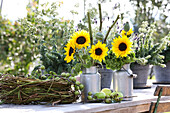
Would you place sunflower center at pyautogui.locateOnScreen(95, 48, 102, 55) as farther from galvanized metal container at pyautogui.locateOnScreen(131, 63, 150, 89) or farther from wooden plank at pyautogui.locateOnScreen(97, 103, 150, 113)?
galvanized metal container at pyautogui.locateOnScreen(131, 63, 150, 89)

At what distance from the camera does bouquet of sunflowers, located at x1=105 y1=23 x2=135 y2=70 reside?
1049mm

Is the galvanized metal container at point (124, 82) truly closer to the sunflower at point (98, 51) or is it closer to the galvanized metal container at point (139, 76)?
the sunflower at point (98, 51)

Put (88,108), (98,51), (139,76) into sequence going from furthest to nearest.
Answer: (139,76) → (98,51) → (88,108)

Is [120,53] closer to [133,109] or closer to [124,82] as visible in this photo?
[124,82]

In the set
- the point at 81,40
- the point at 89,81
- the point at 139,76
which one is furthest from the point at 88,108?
the point at 139,76

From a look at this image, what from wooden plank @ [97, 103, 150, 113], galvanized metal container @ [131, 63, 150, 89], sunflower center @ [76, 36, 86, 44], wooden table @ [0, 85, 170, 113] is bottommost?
wooden plank @ [97, 103, 150, 113]

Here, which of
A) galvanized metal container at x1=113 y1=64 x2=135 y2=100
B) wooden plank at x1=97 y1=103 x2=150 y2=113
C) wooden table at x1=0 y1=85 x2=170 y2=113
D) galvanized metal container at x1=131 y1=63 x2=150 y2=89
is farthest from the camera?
galvanized metal container at x1=131 y1=63 x2=150 y2=89

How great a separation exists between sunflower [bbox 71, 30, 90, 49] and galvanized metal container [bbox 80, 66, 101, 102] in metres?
0.12

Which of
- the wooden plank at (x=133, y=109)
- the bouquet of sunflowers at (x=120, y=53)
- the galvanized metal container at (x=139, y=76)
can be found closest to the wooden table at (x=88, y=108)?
the wooden plank at (x=133, y=109)

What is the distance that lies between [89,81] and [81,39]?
20cm

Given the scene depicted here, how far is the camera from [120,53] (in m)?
1.05

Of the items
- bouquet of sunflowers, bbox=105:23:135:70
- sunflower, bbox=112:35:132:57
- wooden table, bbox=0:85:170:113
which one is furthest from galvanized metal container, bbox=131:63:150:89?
sunflower, bbox=112:35:132:57

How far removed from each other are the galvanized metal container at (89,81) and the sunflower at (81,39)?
4.6 inches

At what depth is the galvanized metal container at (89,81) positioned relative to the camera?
105 centimetres
